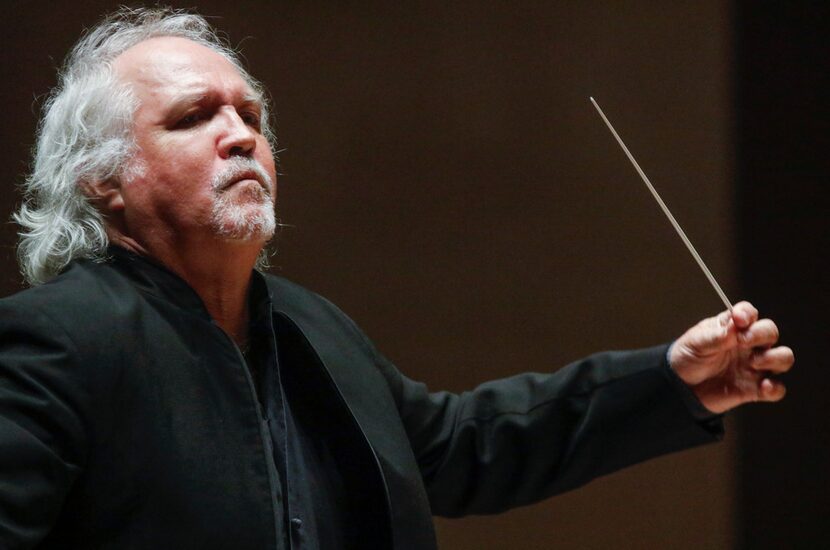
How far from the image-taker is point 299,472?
1346 millimetres

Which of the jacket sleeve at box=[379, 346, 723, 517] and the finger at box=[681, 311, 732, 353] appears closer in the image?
the finger at box=[681, 311, 732, 353]

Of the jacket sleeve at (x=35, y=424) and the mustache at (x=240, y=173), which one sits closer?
the jacket sleeve at (x=35, y=424)

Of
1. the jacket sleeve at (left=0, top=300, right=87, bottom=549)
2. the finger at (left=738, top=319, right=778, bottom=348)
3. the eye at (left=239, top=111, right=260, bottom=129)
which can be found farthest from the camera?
the eye at (left=239, top=111, right=260, bottom=129)

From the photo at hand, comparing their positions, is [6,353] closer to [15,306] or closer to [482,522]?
[15,306]

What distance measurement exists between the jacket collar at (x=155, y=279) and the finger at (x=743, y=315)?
633 millimetres

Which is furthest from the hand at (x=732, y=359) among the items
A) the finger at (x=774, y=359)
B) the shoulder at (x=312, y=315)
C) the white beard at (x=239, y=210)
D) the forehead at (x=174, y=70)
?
the forehead at (x=174, y=70)

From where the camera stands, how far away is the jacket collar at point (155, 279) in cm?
131

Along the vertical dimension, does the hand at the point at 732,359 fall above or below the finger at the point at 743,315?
below

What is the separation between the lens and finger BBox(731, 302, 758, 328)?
1.32 metres

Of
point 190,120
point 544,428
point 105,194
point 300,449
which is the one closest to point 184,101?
point 190,120

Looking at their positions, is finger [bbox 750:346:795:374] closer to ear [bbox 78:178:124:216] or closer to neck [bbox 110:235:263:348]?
neck [bbox 110:235:263:348]

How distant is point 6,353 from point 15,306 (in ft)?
0.18

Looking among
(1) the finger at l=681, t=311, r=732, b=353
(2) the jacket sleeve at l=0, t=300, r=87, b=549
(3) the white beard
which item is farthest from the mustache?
(1) the finger at l=681, t=311, r=732, b=353

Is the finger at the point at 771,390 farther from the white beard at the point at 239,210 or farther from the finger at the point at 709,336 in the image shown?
the white beard at the point at 239,210
